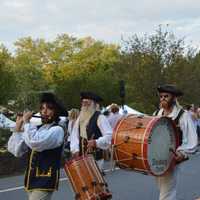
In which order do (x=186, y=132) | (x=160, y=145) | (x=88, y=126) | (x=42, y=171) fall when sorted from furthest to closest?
(x=88, y=126), (x=186, y=132), (x=160, y=145), (x=42, y=171)

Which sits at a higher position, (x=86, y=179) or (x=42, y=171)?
(x=42, y=171)

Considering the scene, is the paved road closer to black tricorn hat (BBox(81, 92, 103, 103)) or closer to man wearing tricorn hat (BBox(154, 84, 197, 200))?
black tricorn hat (BBox(81, 92, 103, 103))

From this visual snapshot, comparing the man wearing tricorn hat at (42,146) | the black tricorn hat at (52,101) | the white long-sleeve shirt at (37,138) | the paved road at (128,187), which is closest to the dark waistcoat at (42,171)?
the man wearing tricorn hat at (42,146)

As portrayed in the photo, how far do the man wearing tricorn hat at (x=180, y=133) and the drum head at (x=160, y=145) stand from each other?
4.1 inches

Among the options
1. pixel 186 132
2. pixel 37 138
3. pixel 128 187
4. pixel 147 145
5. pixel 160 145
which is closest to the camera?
pixel 37 138

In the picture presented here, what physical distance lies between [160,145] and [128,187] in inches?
191

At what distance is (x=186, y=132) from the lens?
6.17 metres

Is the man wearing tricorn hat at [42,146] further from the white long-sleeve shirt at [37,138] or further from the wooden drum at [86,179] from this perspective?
the wooden drum at [86,179]

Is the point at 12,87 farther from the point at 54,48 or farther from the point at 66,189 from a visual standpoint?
the point at 54,48

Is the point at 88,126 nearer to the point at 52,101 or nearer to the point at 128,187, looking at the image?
the point at 52,101

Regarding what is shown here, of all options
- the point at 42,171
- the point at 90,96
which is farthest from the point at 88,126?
the point at 42,171

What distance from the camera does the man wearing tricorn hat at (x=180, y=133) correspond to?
6.04 meters

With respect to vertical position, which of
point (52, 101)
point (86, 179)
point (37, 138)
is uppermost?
point (52, 101)

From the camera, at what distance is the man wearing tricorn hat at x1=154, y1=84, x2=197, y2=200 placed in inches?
238
